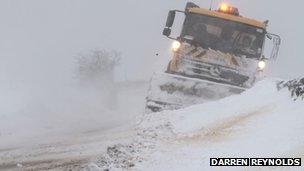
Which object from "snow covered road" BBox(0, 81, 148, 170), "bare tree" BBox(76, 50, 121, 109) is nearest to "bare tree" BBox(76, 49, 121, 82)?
"bare tree" BBox(76, 50, 121, 109)

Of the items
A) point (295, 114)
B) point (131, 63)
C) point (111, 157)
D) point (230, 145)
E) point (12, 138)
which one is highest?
point (295, 114)

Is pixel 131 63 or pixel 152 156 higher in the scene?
pixel 152 156

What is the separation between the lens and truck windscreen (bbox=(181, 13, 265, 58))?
13.4 metres

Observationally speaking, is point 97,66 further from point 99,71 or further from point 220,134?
point 220,134

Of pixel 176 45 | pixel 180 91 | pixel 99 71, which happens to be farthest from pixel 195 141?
pixel 99 71

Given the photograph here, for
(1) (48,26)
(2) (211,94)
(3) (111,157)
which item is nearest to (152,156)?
(3) (111,157)

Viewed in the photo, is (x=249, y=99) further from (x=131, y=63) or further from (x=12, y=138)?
(x=131, y=63)

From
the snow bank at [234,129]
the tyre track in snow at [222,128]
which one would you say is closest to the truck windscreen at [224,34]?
the snow bank at [234,129]

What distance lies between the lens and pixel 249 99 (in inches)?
397

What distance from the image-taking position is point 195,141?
8.12 meters

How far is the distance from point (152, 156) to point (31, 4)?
9077 centimetres

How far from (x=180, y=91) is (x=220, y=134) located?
402 cm

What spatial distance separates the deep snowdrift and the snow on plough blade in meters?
1.21

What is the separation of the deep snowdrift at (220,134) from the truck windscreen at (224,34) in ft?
9.45
